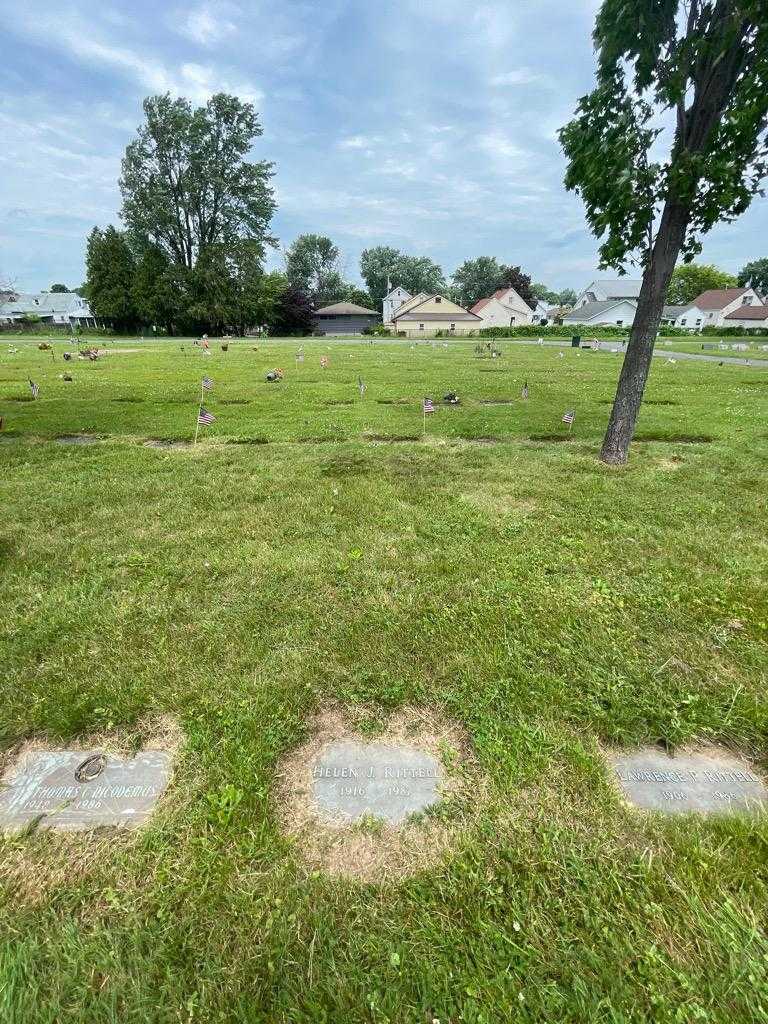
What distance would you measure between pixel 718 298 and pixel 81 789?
87.1 metres

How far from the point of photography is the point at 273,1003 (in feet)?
4.30

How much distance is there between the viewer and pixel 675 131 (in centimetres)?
508

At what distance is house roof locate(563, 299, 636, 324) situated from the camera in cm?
6322

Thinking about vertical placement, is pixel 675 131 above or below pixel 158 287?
below

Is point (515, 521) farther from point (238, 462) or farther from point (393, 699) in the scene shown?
point (238, 462)

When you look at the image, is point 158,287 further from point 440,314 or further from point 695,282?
point 695,282

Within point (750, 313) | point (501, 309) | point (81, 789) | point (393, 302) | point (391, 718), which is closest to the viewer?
point (81, 789)

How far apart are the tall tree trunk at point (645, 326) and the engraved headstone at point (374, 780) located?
5304mm

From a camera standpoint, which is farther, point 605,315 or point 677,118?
point 605,315

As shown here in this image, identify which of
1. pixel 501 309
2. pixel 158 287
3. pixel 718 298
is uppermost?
pixel 718 298

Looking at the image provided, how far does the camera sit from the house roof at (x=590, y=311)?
63.2 metres

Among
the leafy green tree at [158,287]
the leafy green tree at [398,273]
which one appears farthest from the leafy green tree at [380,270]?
the leafy green tree at [158,287]

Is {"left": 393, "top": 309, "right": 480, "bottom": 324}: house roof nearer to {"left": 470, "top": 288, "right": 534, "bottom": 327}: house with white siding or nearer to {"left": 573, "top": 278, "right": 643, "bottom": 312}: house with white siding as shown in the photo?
{"left": 470, "top": 288, "right": 534, "bottom": 327}: house with white siding

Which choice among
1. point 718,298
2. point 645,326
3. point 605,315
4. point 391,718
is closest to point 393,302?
point 605,315
